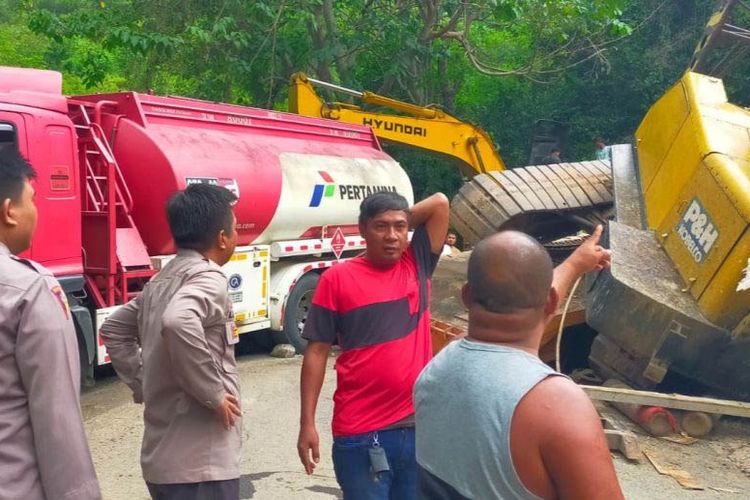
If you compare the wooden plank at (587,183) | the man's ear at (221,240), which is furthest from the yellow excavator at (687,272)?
the man's ear at (221,240)

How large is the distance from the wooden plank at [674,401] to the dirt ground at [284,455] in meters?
0.33

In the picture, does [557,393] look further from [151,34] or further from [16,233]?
[151,34]

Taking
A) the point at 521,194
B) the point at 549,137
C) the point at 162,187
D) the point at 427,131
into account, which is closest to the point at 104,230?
the point at 162,187

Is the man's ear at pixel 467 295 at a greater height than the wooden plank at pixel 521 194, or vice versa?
the man's ear at pixel 467 295

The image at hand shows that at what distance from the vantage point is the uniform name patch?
5.87m

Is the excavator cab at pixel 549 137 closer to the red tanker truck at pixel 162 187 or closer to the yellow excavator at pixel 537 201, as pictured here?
the yellow excavator at pixel 537 201

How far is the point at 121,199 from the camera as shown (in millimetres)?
7000

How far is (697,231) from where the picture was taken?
19.9ft

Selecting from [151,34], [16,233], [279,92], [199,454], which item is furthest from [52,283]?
[279,92]

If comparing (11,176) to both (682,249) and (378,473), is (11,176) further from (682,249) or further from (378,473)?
(682,249)

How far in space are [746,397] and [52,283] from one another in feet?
17.6

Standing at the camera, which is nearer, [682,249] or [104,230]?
[682,249]

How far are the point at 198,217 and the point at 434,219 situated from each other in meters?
1.10

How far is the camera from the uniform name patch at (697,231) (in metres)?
5.87
